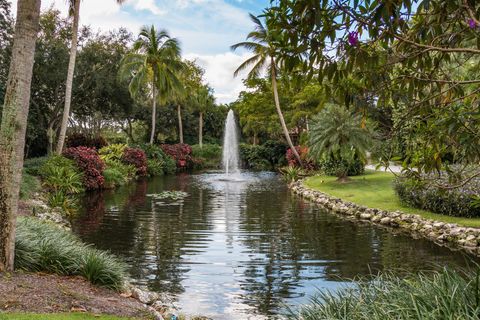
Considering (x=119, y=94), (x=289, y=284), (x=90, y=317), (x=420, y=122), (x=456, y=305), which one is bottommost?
(x=289, y=284)

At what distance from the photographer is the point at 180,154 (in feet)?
135

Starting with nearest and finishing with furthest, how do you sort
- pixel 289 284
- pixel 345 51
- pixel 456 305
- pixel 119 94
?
pixel 345 51
pixel 456 305
pixel 289 284
pixel 119 94

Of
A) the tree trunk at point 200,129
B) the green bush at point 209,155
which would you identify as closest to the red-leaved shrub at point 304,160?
the green bush at point 209,155

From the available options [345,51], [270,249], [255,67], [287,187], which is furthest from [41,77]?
[345,51]

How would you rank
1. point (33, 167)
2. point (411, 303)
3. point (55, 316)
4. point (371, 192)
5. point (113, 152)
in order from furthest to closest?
point (113, 152), point (33, 167), point (371, 192), point (55, 316), point (411, 303)

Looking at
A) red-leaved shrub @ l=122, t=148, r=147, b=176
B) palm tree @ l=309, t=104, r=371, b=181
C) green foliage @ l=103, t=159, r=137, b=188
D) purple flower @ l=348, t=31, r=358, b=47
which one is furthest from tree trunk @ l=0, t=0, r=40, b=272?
red-leaved shrub @ l=122, t=148, r=147, b=176

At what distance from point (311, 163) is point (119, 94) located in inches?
602

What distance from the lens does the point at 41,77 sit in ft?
91.8

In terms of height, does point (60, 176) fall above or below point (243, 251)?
above

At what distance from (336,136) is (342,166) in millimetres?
2354

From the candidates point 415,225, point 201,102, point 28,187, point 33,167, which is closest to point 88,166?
point 33,167

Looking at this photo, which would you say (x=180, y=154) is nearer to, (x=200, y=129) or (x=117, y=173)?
(x=200, y=129)

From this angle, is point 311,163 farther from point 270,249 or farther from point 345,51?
point 345,51

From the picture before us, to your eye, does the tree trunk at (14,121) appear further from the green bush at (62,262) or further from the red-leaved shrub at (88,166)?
the red-leaved shrub at (88,166)
